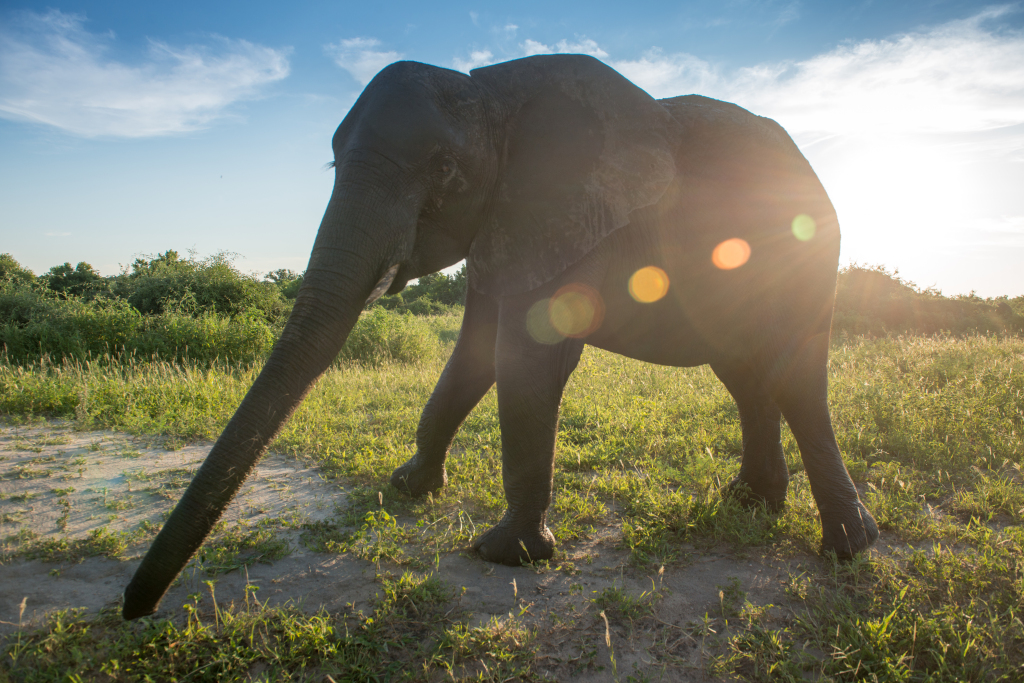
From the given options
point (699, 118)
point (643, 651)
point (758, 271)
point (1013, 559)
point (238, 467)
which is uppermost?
point (699, 118)

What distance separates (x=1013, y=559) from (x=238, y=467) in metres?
4.04

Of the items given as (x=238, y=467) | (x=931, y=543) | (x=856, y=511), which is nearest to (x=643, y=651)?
(x=856, y=511)

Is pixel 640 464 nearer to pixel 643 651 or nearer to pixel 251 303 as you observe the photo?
pixel 643 651

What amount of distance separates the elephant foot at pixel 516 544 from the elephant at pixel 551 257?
1cm

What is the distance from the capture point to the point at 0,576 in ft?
A: 9.23

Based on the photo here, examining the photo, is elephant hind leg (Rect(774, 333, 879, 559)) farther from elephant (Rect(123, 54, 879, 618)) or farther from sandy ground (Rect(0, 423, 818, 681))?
sandy ground (Rect(0, 423, 818, 681))

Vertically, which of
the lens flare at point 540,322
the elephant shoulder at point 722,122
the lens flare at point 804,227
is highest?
the elephant shoulder at point 722,122

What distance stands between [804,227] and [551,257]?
184 cm

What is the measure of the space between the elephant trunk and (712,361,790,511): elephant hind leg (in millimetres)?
2708

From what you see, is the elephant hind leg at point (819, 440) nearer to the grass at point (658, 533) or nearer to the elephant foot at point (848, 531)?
the elephant foot at point (848, 531)

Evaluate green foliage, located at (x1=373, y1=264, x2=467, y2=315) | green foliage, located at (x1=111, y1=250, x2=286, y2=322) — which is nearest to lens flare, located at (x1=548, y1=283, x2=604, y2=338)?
green foliage, located at (x1=111, y1=250, x2=286, y2=322)

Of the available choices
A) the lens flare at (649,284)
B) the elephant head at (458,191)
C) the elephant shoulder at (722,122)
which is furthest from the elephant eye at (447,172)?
the elephant shoulder at (722,122)

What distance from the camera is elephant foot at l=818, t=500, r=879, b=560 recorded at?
10.2 ft

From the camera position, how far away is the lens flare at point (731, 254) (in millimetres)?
3307
